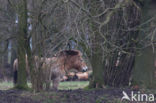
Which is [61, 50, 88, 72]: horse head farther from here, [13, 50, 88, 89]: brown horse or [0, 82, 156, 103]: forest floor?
[0, 82, 156, 103]: forest floor

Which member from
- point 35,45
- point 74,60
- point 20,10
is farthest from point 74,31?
point 74,60

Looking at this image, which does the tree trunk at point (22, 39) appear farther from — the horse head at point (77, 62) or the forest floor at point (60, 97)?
the horse head at point (77, 62)

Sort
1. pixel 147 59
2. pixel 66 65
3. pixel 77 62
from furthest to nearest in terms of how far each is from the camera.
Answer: pixel 77 62, pixel 66 65, pixel 147 59

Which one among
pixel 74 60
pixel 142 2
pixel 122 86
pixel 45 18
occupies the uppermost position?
pixel 142 2

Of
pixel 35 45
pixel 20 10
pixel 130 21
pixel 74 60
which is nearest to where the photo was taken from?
pixel 35 45

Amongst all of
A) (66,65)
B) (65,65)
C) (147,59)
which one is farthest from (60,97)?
(66,65)

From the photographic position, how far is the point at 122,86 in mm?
10977

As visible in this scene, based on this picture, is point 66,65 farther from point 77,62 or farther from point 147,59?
point 147,59

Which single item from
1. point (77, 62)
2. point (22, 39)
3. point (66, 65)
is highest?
point (22, 39)

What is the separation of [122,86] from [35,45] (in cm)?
405

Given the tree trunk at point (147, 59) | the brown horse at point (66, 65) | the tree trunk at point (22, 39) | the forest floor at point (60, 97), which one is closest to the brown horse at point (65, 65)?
the brown horse at point (66, 65)

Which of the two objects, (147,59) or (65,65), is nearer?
(147,59)

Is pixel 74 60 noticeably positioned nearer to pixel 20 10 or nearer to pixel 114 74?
pixel 114 74

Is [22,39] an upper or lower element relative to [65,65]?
upper
